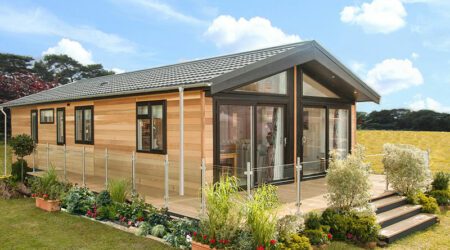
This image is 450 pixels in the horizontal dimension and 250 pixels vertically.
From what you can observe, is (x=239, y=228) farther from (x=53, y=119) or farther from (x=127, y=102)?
(x=53, y=119)

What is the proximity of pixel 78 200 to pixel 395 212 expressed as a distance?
255 inches

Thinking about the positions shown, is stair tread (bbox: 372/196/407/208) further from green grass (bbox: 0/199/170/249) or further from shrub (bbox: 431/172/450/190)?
green grass (bbox: 0/199/170/249)

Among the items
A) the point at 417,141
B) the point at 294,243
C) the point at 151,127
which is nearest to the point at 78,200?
the point at 151,127

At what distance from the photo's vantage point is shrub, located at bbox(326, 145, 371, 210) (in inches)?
219

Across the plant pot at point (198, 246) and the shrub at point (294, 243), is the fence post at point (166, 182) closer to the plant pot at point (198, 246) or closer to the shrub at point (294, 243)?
the plant pot at point (198, 246)

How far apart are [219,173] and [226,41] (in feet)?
26.9

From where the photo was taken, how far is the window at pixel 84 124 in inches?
398

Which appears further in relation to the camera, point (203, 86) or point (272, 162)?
point (272, 162)

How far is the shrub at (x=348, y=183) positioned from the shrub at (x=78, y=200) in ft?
15.6

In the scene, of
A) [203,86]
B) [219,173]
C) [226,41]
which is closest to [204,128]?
[203,86]

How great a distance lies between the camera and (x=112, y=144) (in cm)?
925

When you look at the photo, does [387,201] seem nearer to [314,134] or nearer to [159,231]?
[314,134]

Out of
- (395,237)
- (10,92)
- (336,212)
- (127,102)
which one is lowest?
(395,237)

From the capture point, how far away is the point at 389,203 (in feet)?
23.0
